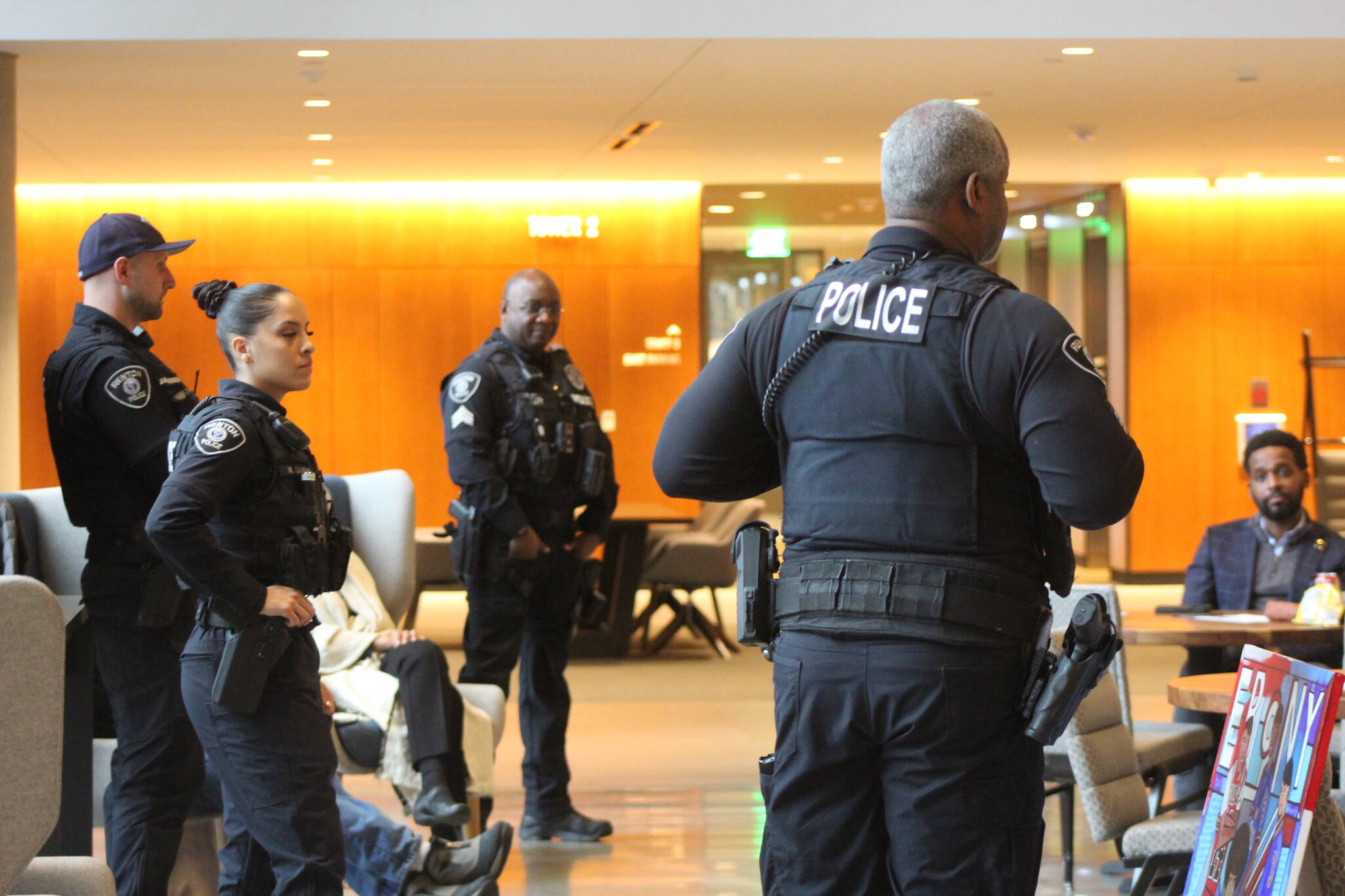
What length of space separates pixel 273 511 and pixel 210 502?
18 centimetres

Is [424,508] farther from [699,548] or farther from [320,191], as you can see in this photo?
[699,548]

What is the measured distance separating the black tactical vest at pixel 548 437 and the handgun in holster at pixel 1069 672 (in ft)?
9.26

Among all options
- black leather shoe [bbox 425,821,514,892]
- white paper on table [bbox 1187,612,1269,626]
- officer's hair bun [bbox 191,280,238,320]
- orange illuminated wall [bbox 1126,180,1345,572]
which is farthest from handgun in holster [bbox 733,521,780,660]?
orange illuminated wall [bbox 1126,180,1345,572]

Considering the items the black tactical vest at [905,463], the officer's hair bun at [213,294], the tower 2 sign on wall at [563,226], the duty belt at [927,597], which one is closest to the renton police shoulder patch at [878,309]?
the black tactical vest at [905,463]

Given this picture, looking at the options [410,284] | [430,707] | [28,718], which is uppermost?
[410,284]

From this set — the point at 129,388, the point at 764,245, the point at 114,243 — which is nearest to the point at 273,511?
the point at 129,388

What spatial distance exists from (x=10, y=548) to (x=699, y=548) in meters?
4.97

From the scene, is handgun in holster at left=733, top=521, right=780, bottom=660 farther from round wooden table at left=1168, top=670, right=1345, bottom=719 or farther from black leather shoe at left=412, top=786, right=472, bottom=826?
black leather shoe at left=412, top=786, right=472, bottom=826

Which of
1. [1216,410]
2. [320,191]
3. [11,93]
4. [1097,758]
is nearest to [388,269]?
[320,191]

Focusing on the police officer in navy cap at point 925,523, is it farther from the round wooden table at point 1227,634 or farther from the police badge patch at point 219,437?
the round wooden table at point 1227,634

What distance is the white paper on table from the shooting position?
4.29m

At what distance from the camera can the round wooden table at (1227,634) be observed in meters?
4.02

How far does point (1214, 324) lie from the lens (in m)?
11.3

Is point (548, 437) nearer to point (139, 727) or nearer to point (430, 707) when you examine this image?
point (430, 707)
